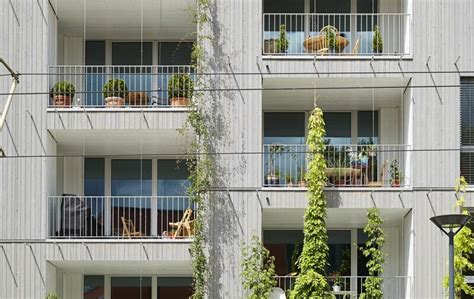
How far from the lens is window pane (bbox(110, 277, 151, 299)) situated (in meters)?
25.3

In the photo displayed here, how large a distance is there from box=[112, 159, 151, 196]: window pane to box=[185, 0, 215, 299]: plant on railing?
8.00 ft

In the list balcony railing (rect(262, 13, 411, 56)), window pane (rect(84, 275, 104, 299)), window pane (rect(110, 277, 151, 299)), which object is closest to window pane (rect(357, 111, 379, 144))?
balcony railing (rect(262, 13, 411, 56))

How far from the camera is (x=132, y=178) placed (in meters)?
25.4

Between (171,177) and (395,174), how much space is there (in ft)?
18.9

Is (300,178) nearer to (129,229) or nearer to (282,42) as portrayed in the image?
(282,42)

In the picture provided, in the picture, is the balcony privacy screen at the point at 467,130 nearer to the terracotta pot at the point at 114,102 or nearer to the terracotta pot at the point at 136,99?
the terracotta pot at the point at 136,99

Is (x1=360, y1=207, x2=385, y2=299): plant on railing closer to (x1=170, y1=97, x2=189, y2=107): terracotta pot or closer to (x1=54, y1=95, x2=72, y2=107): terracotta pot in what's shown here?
(x1=170, y1=97, x2=189, y2=107): terracotta pot

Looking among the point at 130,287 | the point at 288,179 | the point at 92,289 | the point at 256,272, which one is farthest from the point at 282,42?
the point at 92,289

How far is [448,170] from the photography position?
22734mm

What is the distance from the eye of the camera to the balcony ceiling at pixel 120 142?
2336cm

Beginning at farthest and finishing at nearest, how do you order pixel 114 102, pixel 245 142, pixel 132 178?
pixel 132 178, pixel 114 102, pixel 245 142

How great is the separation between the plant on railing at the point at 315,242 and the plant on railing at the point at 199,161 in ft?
7.10

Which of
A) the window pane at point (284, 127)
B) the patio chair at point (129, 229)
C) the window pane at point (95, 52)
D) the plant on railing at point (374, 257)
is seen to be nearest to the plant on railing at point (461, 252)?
the plant on railing at point (374, 257)

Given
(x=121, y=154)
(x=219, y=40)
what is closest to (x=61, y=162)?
(x=121, y=154)
